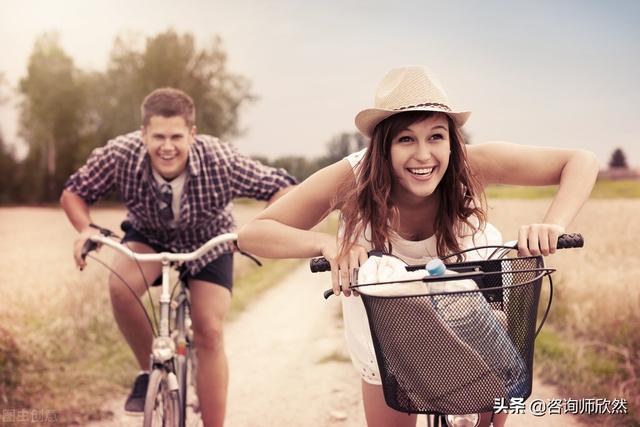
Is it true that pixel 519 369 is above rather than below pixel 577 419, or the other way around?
above

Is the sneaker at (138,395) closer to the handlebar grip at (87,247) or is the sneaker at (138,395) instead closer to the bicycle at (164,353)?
the bicycle at (164,353)

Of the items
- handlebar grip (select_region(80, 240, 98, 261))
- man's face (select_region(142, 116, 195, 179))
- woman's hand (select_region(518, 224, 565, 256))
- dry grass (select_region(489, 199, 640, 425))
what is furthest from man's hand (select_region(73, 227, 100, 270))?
dry grass (select_region(489, 199, 640, 425))

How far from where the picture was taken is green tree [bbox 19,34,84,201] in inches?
558

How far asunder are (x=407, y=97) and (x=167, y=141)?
1.78 m

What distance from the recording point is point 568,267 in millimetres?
6789

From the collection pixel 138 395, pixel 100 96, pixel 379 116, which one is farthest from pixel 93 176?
pixel 100 96

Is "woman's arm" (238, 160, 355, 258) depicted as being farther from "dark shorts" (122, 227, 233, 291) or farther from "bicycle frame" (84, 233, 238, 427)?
"dark shorts" (122, 227, 233, 291)

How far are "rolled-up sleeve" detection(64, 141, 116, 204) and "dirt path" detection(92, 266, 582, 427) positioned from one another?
1.72 m

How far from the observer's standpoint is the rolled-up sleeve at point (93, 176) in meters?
4.25

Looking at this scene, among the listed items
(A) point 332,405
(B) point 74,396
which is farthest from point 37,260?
(A) point 332,405

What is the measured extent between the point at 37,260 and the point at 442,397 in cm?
765

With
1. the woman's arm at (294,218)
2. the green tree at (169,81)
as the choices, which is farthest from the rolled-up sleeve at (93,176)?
the green tree at (169,81)

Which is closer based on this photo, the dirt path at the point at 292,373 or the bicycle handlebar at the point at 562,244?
the bicycle handlebar at the point at 562,244

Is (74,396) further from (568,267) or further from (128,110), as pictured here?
(128,110)
